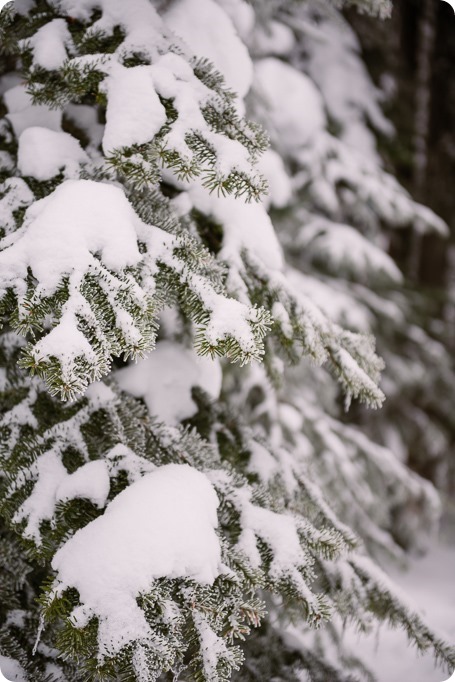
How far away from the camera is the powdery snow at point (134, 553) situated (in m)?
0.95

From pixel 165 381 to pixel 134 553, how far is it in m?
0.73

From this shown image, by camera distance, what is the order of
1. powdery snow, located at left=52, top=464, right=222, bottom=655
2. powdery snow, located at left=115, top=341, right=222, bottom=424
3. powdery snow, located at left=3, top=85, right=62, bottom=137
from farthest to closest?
1. powdery snow, located at left=115, top=341, right=222, bottom=424
2. powdery snow, located at left=3, top=85, right=62, bottom=137
3. powdery snow, located at left=52, top=464, right=222, bottom=655

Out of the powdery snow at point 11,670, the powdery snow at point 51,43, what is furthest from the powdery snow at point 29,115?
the powdery snow at point 11,670

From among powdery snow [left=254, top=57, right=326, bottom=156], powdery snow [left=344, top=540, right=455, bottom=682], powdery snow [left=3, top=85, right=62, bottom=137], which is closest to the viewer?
powdery snow [left=3, top=85, right=62, bottom=137]

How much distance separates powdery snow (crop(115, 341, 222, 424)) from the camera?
1678mm

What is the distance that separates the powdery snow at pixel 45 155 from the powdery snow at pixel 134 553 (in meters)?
0.81

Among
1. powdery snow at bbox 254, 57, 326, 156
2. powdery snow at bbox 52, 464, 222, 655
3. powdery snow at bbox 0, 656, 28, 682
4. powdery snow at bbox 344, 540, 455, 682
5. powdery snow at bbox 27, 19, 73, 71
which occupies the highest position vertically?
powdery snow at bbox 27, 19, 73, 71

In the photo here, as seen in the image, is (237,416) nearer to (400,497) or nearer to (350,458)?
(350,458)

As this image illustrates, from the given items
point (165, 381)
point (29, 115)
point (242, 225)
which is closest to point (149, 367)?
point (165, 381)

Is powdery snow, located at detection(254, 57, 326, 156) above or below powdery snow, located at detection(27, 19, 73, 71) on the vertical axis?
below

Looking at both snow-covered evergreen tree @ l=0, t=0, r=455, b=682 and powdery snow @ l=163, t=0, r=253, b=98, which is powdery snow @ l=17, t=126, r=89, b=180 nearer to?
snow-covered evergreen tree @ l=0, t=0, r=455, b=682

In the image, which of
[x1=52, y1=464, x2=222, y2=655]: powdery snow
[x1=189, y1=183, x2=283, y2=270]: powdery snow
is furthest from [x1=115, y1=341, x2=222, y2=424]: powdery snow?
[x1=52, y1=464, x2=222, y2=655]: powdery snow

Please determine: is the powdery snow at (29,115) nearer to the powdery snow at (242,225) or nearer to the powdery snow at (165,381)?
the powdery snow at (242,225)

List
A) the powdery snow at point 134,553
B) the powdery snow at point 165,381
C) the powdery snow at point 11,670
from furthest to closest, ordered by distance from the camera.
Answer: the powdery snow at point 165,381 → the powdery snow at point 11,670 → the powdery snow at point 134,553
